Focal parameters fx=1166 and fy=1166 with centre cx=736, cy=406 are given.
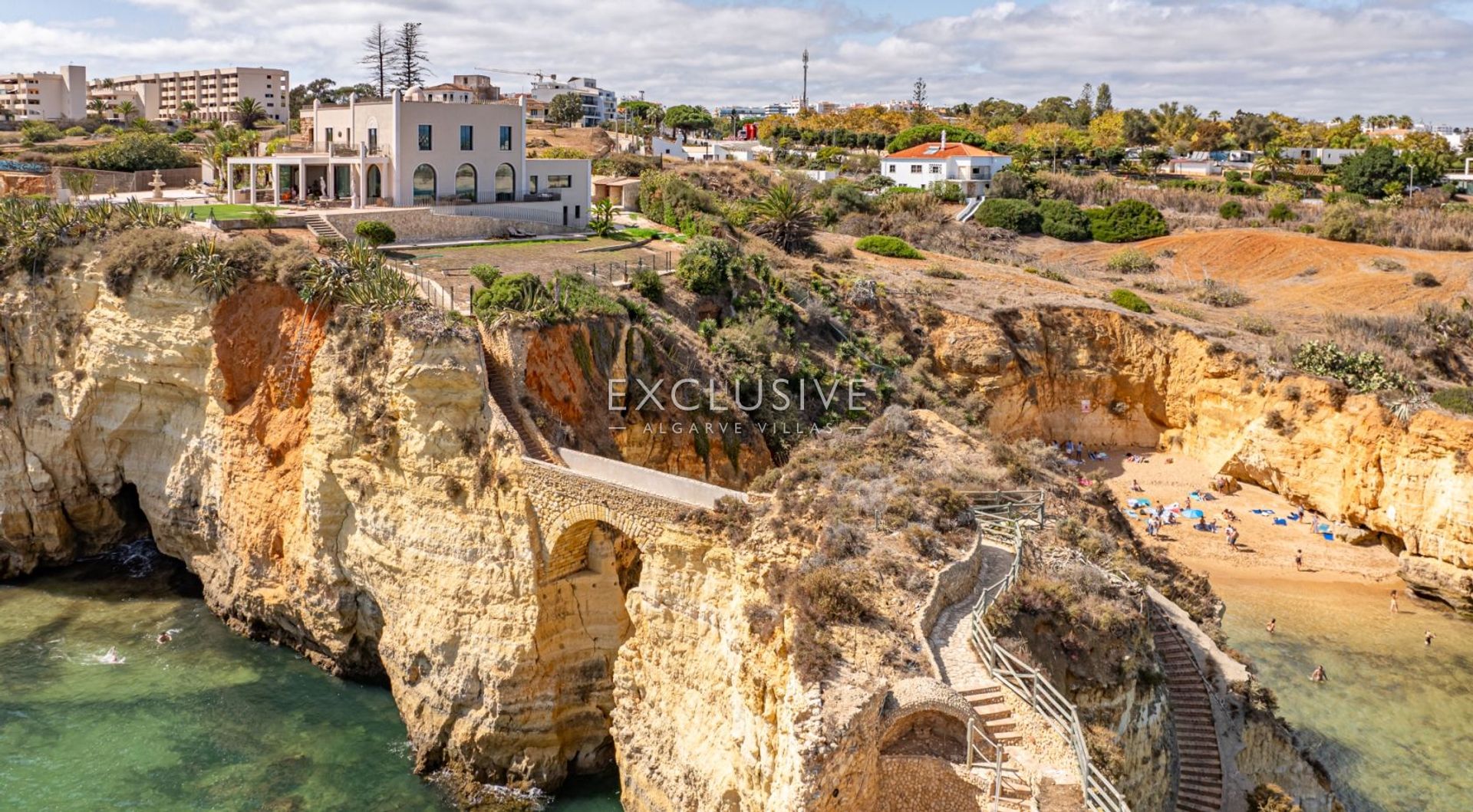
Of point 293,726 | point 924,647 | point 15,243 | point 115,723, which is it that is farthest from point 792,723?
point 15,243

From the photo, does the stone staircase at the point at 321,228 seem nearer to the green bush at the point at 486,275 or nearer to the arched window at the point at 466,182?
the arched window at the point at 466,182

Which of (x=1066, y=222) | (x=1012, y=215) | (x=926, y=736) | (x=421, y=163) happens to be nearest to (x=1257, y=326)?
(x=1066, y=222)

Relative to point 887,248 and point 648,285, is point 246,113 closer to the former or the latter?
point 887,248

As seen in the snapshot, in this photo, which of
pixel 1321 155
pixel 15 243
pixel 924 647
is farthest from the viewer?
pixel 1321 155

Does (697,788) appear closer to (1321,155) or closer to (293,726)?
(293,726)

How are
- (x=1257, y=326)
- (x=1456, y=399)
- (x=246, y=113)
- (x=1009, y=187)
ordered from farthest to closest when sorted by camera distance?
1. (x=246, y=113)
2. (x=1009, y=187)
3. (x=1257, y=326)
4. (x=1456, y=399)
